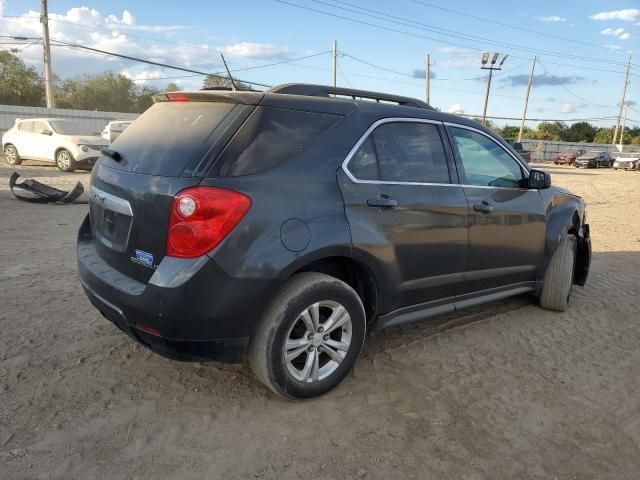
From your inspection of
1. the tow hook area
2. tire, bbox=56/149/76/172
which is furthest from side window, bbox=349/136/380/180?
tire, bbox=56/149/76/172

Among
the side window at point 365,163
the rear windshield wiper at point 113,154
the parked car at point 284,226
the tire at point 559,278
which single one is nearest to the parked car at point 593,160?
the tire at point 559,278

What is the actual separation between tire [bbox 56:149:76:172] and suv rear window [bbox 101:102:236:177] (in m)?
13.5

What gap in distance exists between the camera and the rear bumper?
2.54 m

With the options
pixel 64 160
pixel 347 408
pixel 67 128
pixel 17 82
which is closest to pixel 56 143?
pixel 64 160

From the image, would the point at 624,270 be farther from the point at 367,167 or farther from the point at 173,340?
the point at 173,340

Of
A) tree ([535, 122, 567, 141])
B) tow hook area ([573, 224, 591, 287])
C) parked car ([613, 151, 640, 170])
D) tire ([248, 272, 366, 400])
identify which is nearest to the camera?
tire ([248, 272, 366, 400])

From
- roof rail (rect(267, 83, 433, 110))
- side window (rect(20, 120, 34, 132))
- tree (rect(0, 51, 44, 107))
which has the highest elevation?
tree (rect(0, 51, 44, 107))

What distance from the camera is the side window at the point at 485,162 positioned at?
3.82m

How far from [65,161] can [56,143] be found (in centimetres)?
63

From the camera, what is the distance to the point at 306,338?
2.94m

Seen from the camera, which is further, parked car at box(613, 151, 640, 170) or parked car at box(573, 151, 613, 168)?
parked car at box(573, 151, 613, 168)

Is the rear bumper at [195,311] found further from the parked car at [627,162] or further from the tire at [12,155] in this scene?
the parked car at [627,162]

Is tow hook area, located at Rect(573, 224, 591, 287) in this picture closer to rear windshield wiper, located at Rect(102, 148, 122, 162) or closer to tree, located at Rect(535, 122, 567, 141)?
rear windshield wiper, located at Rect(102, 148, 122, 162)

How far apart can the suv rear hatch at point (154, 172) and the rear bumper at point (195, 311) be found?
150 millimetres
